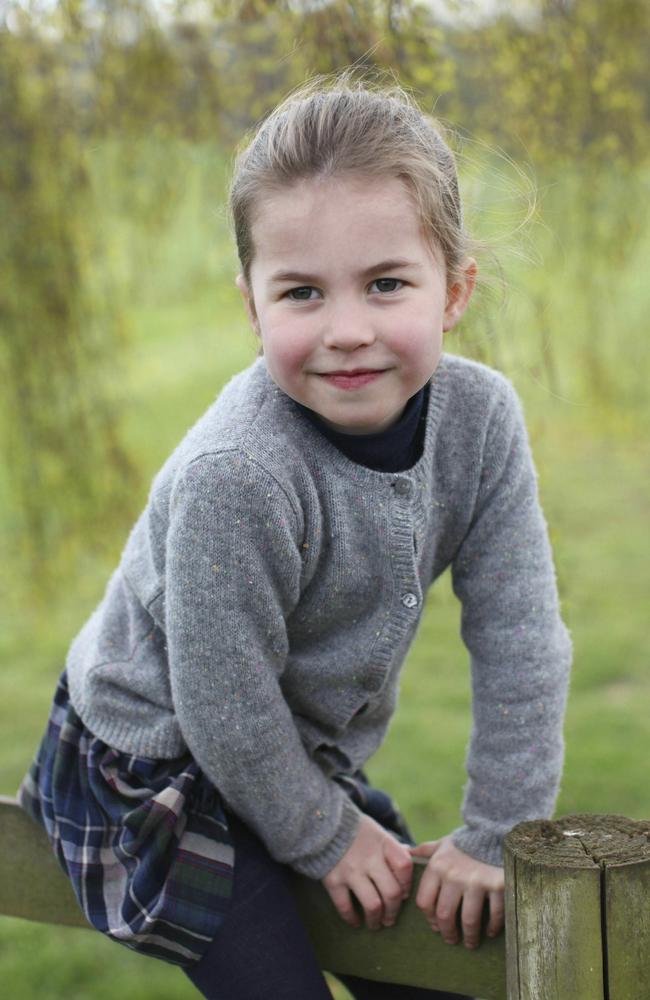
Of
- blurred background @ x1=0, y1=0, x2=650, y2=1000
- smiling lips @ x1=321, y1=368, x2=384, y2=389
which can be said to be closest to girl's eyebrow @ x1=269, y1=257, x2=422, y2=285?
smiling lips @ x1=321, y1=368, x2=384, y2=389

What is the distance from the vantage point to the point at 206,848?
1.55 m

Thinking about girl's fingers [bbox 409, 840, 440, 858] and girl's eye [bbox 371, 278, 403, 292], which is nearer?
girl's eye [bbox 371, 278, 403, 292]

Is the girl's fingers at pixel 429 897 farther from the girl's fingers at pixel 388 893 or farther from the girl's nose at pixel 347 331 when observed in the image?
the girl's nose at pixel 347 331

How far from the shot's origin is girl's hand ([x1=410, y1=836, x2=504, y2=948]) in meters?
1.48

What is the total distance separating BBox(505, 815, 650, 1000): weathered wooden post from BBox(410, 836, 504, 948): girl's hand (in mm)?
196

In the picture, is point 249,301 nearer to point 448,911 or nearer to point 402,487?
point 402,487

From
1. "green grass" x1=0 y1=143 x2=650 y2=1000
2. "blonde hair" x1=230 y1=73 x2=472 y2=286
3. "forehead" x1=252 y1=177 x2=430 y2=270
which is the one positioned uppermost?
"blonde hair" x1=230 y1=73 x2=472 y2=286

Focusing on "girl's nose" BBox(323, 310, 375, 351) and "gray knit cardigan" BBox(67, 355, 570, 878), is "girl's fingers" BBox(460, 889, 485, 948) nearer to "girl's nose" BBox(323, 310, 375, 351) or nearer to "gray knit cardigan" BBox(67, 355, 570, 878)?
"gray knit cardigan" BBox(67, 355, 570, 878)

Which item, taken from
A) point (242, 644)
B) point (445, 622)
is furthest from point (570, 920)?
point (445, 622)

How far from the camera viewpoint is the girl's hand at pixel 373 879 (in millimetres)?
1508

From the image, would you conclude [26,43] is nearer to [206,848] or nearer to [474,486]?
[474,486]

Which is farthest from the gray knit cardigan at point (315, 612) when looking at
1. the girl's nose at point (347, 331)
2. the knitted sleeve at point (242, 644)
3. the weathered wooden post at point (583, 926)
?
the weathered wooden post at point (583, 926)

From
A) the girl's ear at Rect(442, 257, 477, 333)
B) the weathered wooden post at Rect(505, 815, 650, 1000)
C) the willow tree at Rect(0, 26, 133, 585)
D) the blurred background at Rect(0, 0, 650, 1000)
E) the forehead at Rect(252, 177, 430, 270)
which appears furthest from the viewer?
the willow tree at Rect(0, 26, 133, 585)

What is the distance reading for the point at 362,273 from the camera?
1432mm
